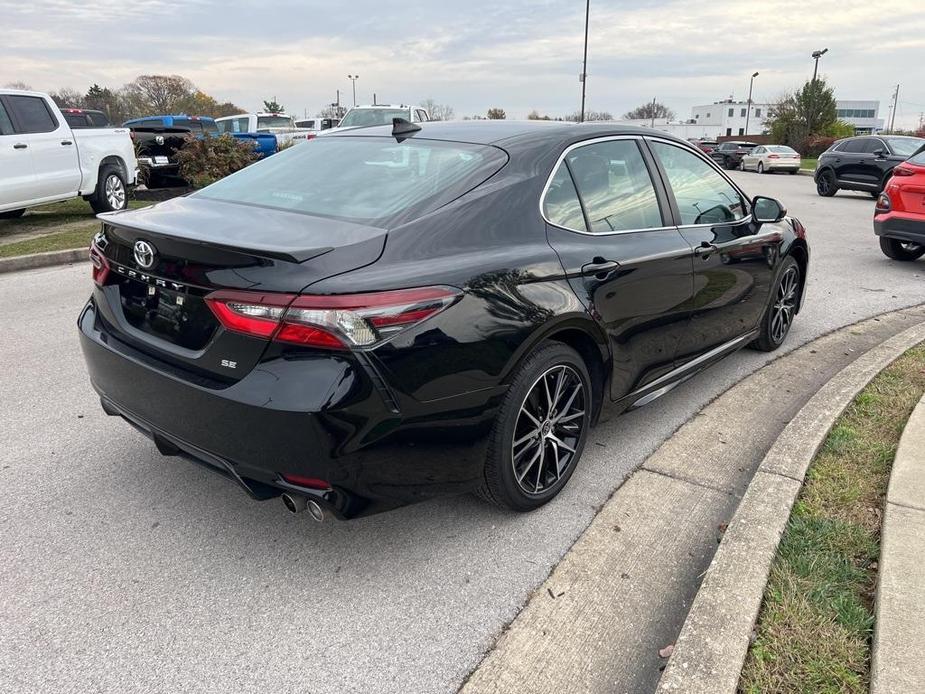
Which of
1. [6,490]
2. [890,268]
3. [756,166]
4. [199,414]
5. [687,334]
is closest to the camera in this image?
[199,414]

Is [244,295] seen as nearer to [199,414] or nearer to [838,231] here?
[199,414]

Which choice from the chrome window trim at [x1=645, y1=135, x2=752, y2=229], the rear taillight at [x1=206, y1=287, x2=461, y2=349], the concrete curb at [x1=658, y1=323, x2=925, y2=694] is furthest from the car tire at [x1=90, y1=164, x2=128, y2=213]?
the concrete curb at [x1=658, y1=323, x2=925, y2=694]

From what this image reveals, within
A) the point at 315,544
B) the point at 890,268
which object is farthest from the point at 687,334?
the point at 890,268

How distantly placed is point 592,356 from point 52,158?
32.1 ft

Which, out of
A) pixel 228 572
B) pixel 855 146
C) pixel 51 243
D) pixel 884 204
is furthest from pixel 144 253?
pixel 855 146

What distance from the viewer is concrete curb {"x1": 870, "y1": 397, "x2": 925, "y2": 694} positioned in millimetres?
2084

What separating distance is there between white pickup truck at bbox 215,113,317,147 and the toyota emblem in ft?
62.3

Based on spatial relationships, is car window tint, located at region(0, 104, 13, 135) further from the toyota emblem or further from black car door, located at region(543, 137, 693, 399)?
black car door, located at region(543, 137, 693, 399)

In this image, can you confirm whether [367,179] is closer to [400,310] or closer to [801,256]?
[400,310]

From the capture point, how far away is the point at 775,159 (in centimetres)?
3206

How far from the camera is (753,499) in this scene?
3.00 metres

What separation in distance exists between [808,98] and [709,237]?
4971cm

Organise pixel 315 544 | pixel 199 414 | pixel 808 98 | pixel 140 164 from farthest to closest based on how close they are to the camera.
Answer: pixel 808 98 < pixel 140 164 < pixel 315 544 < pixel 199 414

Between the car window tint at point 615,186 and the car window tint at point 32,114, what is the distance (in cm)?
928
